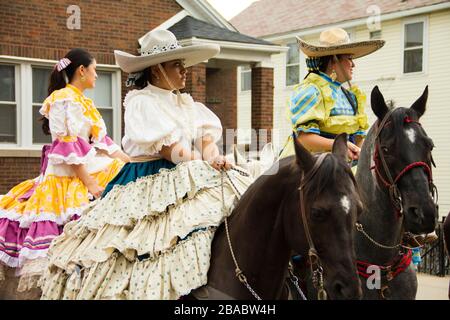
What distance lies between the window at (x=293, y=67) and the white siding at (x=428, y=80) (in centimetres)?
40

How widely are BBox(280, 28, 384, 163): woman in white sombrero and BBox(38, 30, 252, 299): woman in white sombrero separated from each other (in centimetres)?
79

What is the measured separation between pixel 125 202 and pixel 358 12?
54.7ft

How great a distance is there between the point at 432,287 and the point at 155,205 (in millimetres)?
8632

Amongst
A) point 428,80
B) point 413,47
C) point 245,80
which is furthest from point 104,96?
point 428,80

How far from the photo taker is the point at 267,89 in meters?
15.5

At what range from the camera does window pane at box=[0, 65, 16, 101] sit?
12.4 meters

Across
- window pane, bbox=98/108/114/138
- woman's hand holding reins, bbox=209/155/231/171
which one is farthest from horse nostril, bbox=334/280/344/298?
window pane, bbox=98/108/114/138

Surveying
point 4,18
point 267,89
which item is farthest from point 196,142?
point 267,89

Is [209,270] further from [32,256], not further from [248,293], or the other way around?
[32,256]

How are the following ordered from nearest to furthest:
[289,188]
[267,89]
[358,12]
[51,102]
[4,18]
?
[289,188], [51,102], [4,18], [267,89], [358,12]

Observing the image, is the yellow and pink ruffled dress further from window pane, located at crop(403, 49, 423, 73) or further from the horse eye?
window pane, located at crop(403, 49, 423, 73)

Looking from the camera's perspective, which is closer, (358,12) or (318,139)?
(318,139)

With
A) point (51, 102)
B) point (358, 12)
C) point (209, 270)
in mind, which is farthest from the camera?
point (358, 12)

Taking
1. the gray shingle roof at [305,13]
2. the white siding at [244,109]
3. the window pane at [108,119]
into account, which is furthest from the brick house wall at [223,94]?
the gray shingle roof at [305,13]
